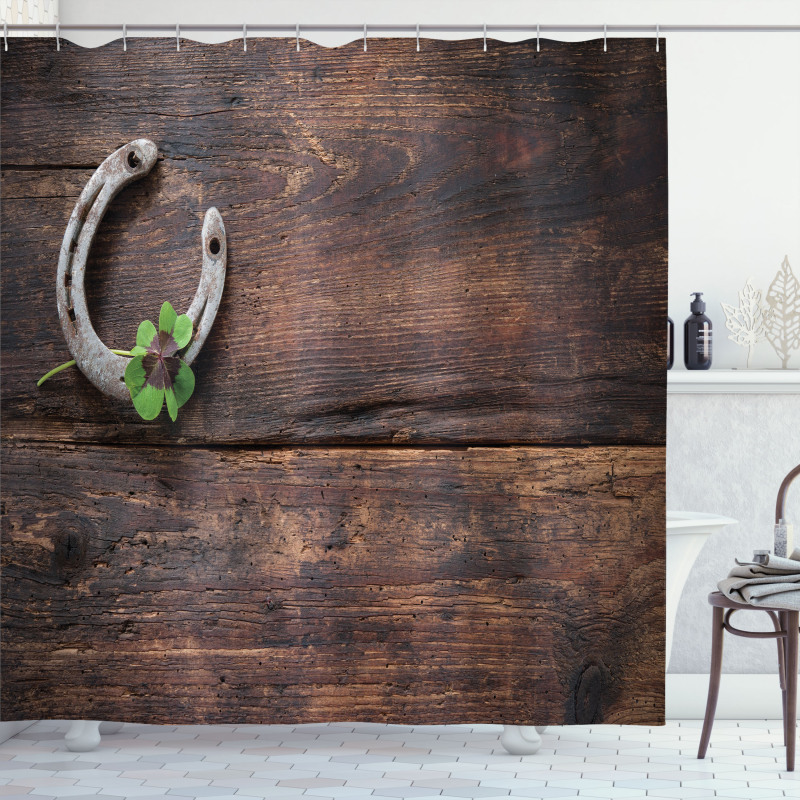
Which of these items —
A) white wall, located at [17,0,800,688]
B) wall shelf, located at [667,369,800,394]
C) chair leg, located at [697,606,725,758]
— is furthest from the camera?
white wall, located at [17,0,800,688]

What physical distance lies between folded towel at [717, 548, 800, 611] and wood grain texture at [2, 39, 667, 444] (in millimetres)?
1158

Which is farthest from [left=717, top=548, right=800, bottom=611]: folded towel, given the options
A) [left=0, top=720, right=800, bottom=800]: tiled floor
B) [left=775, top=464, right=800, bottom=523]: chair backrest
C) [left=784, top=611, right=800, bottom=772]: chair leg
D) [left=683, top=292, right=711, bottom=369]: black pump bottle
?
[left=683, top=292, right=711, bottom=369]: black pump bottle

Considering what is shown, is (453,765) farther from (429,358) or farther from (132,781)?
(429,358)

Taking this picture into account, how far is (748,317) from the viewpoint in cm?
324

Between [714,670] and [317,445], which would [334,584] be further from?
[714,670]

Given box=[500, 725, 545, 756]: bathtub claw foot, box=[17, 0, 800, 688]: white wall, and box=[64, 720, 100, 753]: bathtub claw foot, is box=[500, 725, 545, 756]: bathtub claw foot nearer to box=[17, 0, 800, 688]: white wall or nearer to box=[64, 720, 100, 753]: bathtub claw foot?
box=[64, 720, 100, 753]: bathtub claw foot

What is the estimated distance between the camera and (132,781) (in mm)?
2471

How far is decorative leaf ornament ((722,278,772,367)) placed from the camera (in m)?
3.22

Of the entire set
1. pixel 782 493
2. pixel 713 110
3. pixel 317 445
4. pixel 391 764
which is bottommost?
pixel 391 764

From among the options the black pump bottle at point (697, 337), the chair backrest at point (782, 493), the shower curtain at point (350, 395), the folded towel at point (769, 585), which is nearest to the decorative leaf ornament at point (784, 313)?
the black pump bottle at point (697, 337)

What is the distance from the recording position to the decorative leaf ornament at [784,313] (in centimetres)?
322

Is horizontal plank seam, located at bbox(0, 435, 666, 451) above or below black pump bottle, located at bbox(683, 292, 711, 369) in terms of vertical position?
below

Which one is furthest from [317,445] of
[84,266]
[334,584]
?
[84,266]

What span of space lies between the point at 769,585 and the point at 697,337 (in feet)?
3.14
